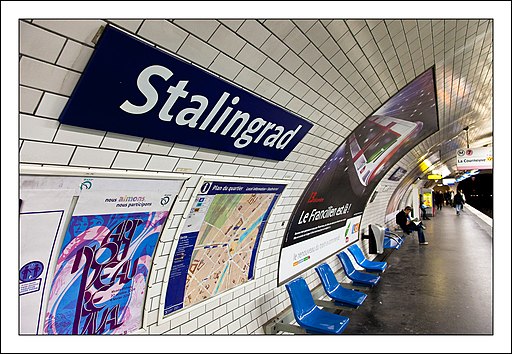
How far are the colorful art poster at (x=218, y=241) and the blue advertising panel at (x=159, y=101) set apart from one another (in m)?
0.57

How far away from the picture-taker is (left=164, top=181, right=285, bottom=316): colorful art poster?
9.82ft

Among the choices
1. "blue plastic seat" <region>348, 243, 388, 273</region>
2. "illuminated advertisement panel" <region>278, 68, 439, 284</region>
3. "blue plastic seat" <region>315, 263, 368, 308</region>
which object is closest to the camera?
"illuminated advertisement panel" <region>278, 68, 439, 284</region>

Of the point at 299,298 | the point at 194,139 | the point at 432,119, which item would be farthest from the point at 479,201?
the point at 194,139

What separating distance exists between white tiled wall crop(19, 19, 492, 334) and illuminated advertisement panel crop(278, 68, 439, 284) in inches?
14.1

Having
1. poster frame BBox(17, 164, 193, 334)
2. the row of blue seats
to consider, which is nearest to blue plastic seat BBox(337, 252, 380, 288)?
the row of blue seats

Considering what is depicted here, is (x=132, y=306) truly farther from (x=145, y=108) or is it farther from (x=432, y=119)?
(x=432, y=119)

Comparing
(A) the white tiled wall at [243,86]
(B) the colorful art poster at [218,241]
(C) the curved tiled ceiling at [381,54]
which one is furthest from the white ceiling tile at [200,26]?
(B) the colorful art poster at [218,241]

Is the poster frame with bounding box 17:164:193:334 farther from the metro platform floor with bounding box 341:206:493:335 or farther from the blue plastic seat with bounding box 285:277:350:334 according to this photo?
the metro platform floor with bounding box 341:206:493:335

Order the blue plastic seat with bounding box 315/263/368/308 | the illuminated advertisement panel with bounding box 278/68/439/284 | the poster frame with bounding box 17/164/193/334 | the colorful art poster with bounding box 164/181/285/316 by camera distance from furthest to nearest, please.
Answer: the blue plastic seat with bounding box 315/263/368/308 < the illuminated advertisement panel with bounding box 278/68/439/284 < the colorful art poster with bounding box 164/181/285/316 < the poster frame with bounding box 17/164/193/334

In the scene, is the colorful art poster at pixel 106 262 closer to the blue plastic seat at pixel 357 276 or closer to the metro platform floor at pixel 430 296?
the metro platform floor at pixel 430 296

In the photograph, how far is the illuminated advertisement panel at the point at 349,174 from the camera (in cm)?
484

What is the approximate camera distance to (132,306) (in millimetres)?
2648

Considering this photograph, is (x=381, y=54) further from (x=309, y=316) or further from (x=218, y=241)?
(x=309, y=316)

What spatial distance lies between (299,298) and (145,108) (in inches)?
129
